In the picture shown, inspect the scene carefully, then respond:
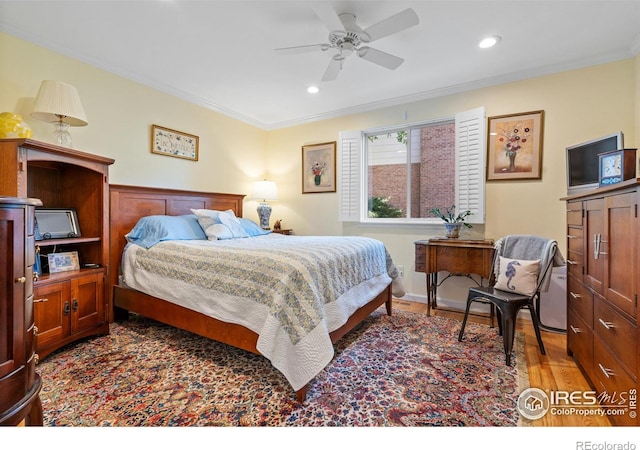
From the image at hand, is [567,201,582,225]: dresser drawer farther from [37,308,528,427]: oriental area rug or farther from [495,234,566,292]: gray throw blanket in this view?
[37,308,528,427]: oriental area rug

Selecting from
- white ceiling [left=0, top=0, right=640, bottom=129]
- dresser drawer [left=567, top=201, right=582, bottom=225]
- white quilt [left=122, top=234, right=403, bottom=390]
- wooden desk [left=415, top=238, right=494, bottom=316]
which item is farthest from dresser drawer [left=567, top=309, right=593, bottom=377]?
white ceiling [left=0, top=0, right=640, bottom=129]

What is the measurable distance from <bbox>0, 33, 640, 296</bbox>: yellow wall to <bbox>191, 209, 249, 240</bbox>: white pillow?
741 mm

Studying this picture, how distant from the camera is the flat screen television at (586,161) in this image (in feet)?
7.31

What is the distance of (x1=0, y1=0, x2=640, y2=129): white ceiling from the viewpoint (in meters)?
2.06

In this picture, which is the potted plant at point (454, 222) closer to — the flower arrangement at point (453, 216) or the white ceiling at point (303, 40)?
the flower arrangement at point (453, 216)

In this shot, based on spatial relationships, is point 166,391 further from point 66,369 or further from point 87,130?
point 87,130

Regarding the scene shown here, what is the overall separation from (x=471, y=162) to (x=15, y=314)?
3.65 meters

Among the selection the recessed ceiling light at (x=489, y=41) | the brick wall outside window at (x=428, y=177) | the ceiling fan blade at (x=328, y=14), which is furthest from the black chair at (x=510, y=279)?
the ceiling fan blade at (x=328, y=14)

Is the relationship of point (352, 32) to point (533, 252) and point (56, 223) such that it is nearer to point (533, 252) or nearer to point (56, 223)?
point (533, 252)

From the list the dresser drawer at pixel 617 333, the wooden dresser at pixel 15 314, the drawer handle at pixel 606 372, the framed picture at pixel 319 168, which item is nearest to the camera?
the wooden dresser at pixel 15 314

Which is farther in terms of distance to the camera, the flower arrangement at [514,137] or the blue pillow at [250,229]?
the blue pillow at [250,229]

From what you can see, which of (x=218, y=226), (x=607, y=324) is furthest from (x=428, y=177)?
(x=218, y=226)

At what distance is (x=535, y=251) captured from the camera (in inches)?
94.0

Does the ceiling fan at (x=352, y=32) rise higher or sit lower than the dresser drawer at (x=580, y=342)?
higher
